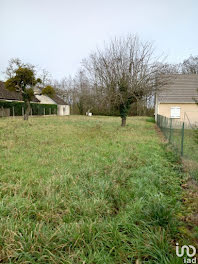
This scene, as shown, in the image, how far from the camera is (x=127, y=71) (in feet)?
41.2

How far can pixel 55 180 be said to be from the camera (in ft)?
11.3

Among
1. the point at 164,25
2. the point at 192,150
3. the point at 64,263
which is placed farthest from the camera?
the point at 164,25

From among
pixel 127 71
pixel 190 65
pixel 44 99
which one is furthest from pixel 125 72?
pixel 190 65

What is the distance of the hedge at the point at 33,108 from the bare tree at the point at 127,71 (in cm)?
1617

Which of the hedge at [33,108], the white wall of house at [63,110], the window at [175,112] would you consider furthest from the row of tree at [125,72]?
the white wall of house at [63,110]

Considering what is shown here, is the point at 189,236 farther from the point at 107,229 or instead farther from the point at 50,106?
the point at 50,106

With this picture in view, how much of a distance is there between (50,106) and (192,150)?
3310 centimetres

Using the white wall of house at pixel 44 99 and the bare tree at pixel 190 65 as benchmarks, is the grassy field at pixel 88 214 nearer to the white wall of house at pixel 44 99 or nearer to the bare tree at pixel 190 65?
the white wall of house at pixel 44 99

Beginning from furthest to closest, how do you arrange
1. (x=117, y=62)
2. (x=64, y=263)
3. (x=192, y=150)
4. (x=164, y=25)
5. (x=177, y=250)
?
(x=117, y=62) < (x=164, y=25) < (x=192, y=150) < (x=177, y=250) < (x=64, y=263)

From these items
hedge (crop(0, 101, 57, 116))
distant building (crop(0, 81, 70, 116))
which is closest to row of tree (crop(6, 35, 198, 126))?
distant building (crop(0, 81, 70, 116))

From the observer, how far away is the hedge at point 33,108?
2362cm

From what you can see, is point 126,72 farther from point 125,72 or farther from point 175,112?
point 175,112

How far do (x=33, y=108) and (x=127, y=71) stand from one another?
2112 cm

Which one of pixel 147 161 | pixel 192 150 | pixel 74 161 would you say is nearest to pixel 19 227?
pixel 74 161
